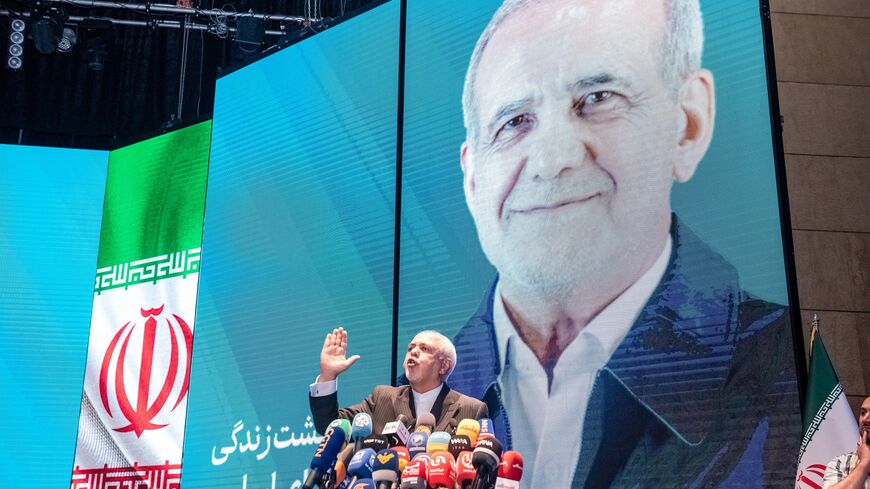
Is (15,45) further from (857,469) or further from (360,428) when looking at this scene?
(857,469)

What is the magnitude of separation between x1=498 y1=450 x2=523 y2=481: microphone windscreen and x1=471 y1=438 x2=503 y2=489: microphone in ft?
0.18

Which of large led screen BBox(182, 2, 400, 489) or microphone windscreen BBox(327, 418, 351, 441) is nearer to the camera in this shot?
microphone windscreen BBox(327, 418, 351, 441)

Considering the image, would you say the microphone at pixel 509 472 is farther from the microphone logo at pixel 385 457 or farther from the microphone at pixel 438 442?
the microphone logo at pixel 385 457

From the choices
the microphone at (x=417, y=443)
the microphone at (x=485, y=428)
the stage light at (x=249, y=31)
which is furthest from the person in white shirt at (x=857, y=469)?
the stage light at (x=249, y=31)

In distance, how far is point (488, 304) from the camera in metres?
5.03

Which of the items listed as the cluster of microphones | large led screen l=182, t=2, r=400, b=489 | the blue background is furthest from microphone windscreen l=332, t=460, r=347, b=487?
the blue background

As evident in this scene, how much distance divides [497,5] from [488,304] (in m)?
1.58

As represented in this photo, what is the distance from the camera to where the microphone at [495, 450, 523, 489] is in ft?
12.5

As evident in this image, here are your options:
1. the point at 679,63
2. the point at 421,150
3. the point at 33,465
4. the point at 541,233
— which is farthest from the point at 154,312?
the point at 679,63

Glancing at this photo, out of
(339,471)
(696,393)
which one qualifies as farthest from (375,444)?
(696,393)

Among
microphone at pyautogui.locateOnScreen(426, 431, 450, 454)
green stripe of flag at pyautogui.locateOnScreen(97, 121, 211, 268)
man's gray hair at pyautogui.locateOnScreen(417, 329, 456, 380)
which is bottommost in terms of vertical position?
microphone at pyautogui.locateOnScreen(426, 431, 450, 454)

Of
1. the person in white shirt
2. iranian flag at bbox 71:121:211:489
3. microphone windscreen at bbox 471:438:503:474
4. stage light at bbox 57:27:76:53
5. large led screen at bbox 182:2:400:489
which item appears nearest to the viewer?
the person in white shirt

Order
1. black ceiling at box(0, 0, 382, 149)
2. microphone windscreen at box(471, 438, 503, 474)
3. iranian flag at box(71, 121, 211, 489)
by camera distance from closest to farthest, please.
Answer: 1. microphone windscreen at box(471, 438, 503, 474)
2. iranian flag at box(71, 121, 211, 489)
3. black ceiling at box(0, 0, 382, 149)

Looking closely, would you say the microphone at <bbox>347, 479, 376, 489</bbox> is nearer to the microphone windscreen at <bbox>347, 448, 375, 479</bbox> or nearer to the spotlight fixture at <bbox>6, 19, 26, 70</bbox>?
the microphone windscreen at <bbox>347, 448, 375, 479</bbox>
